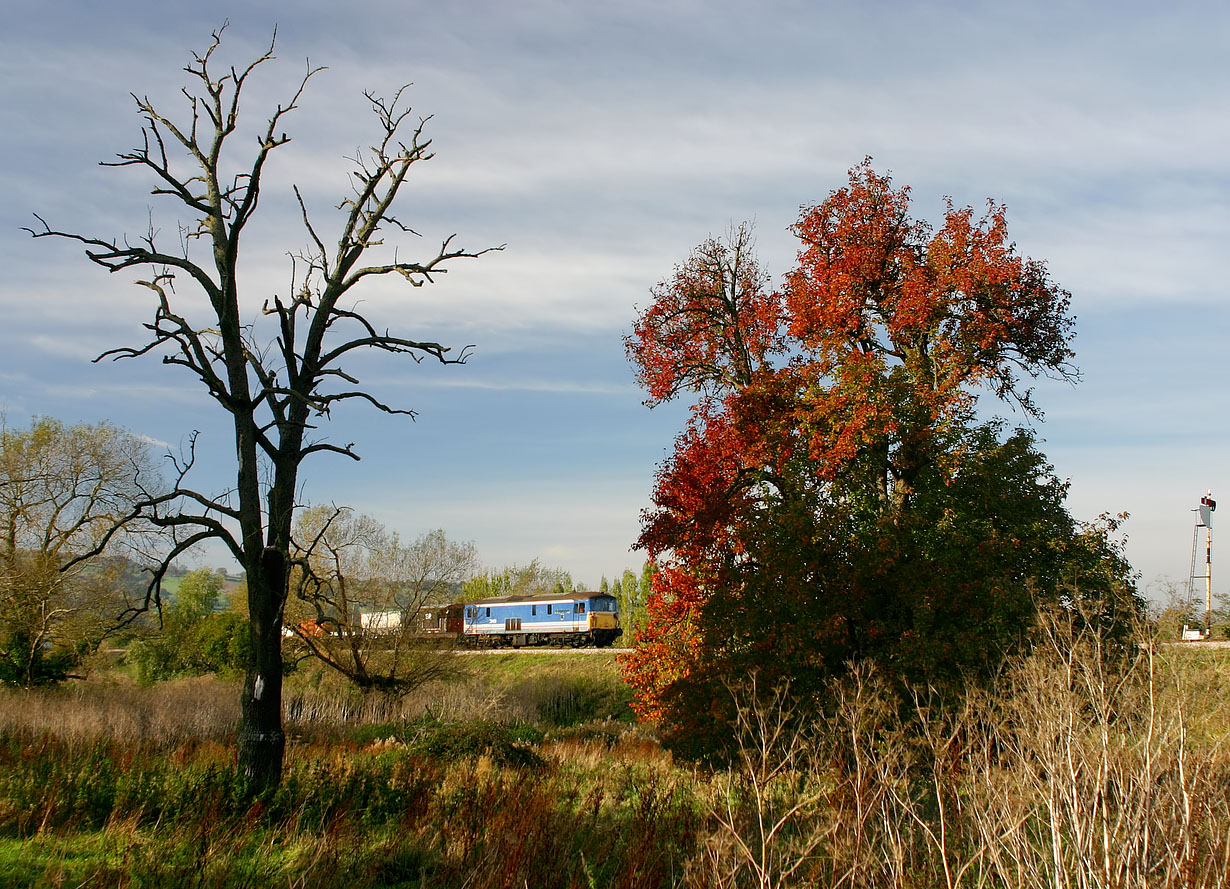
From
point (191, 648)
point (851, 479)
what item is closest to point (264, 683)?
point (851, 479)

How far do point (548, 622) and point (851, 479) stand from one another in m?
30.2

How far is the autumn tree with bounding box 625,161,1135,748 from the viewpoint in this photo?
13.1 meters

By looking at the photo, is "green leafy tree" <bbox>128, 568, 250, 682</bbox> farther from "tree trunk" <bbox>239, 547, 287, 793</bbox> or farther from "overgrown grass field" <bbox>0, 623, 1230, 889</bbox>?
"tree trunk" <bbox>239, 547, 287, 793</bbox>

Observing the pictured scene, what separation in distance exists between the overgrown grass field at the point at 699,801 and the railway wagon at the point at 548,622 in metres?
25.4

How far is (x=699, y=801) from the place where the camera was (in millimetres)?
11094

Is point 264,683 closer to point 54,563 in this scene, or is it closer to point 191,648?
point 54,563

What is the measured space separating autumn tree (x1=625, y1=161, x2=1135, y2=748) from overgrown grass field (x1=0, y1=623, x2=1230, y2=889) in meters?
1.21

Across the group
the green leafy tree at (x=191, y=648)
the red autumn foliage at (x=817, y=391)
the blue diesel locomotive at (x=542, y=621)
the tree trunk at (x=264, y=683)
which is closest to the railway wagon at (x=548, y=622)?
the blue diesel locomotive at (x=542, y=621)

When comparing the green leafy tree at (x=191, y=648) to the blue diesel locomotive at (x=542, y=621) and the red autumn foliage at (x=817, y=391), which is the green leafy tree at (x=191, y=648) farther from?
the red autumn foliage at (x=817, y=391)

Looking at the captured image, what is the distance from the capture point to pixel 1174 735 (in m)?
5.65

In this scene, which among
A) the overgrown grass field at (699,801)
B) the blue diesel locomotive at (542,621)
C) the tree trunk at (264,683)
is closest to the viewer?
the overgrown grass field at (699,801)

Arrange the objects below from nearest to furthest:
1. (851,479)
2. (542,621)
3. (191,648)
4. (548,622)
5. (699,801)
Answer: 1. (699,801)
2. (851,479)
3. (191,648)
4. (548,622)
5. (542,621)

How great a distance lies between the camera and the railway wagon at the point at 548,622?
42469 millimetres

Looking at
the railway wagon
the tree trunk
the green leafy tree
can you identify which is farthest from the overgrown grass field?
the railway wagon
